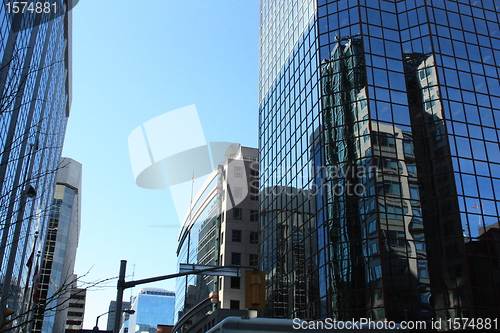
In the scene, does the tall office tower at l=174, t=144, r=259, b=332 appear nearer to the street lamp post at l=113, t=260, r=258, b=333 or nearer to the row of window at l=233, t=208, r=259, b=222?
the row of window at l=233, t=208, r=259, b=222

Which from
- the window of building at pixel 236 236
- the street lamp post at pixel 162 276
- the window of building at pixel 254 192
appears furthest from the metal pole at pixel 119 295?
the window of building at pixel 254 192

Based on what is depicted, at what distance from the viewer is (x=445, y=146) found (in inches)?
1694

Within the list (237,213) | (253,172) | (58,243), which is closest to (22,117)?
(237,213)

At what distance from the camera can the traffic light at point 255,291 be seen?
14.7m

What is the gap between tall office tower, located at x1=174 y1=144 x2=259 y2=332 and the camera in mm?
67875

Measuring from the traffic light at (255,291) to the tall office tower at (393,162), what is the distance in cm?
2563

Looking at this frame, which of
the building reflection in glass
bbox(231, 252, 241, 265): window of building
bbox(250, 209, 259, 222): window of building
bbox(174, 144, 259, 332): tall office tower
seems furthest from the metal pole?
bbox(250, 209, 259, 222): window of building

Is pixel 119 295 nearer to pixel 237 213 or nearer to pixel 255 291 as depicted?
pixel 255 291

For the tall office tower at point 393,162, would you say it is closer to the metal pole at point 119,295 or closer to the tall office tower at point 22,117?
the tall office tower at point 22,117

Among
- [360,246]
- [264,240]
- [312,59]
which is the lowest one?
[360,246]

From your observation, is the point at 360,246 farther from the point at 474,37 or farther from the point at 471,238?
the point at 474,37

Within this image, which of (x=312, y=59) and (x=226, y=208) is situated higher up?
(x=312, y=59)

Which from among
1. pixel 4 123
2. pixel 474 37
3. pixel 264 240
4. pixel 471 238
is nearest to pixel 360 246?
pixel 471 238

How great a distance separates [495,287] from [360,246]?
10309 mm
